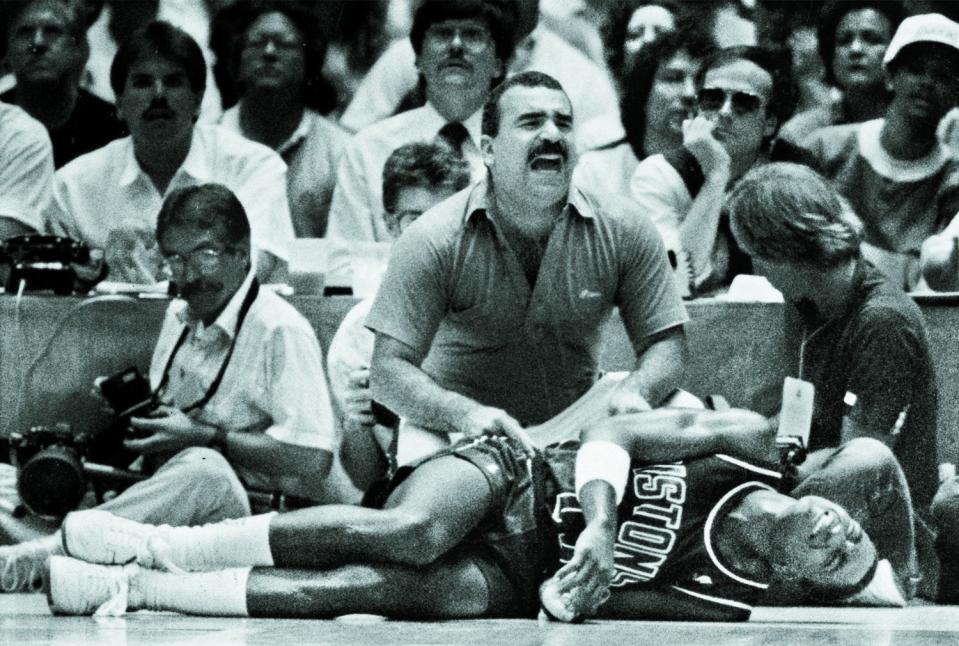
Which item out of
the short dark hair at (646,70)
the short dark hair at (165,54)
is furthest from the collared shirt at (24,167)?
the short dark hair at (646,70)

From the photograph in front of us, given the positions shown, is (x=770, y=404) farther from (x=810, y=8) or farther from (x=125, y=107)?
(x=125, y=107)

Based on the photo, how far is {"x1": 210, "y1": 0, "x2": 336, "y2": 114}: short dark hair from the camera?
21.9 feet

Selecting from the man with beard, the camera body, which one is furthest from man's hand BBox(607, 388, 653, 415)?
the camera body

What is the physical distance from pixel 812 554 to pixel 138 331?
229 centimetres

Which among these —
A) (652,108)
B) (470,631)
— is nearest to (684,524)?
(470,631)

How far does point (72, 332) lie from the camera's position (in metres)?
5.48

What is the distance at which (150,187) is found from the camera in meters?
6.10

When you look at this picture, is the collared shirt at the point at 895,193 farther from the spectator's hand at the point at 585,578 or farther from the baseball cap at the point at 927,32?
the spectator's hand at the point at 585,578

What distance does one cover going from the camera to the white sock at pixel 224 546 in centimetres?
416

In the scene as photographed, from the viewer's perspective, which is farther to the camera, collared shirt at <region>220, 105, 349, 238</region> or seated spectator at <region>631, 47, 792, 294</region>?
collared shirt at <region>220, 105, 349, 238</region>

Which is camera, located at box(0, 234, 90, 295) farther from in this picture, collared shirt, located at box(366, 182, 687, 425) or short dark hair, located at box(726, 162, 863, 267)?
short dark hair, located at box(726, 162, 863, 267)

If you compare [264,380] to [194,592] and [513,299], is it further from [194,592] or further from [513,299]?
[194,592]

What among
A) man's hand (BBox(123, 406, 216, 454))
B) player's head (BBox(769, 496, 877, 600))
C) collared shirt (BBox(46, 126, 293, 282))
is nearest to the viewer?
player's head (BBox(769, 496, 877, 600))

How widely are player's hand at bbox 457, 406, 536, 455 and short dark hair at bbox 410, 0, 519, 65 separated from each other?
226cm
